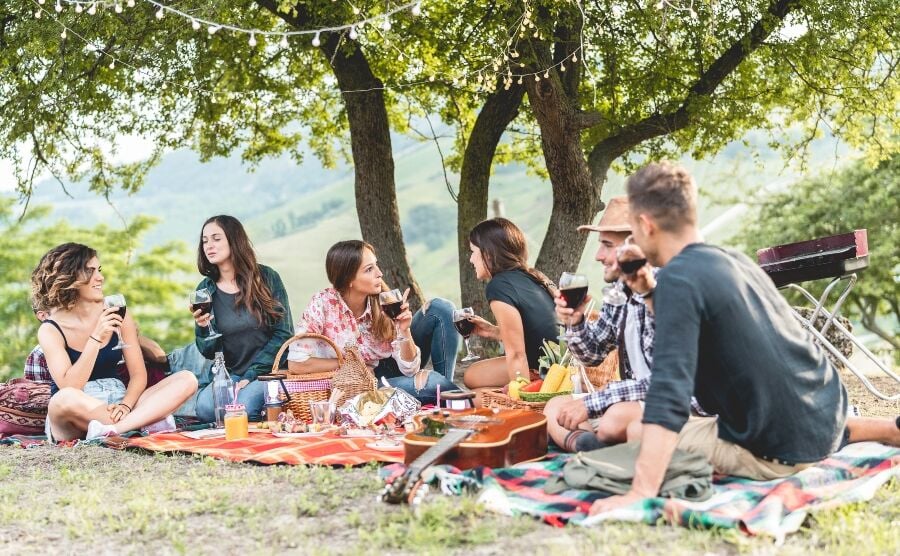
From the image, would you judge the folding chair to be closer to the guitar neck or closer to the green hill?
the guitar neck

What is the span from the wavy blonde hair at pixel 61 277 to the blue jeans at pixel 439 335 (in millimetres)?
2111

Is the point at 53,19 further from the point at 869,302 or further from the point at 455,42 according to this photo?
the point at 869,302

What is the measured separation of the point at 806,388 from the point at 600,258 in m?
1.00

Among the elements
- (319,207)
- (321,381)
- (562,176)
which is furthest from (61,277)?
(319,207)

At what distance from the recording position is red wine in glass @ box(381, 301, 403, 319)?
5297 mm

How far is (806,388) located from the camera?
10.8ft

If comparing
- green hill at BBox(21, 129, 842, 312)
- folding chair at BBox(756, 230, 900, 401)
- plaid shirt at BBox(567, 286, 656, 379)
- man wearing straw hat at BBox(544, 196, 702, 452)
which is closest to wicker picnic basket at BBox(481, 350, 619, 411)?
man wearing straw hat at BBox(544, 196, 702, 452)

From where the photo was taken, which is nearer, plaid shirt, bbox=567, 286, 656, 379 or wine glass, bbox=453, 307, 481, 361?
plaid shirt, bbox=567, 286, 656, 379

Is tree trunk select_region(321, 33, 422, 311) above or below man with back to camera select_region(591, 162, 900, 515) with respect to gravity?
above

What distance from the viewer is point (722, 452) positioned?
11.4ft

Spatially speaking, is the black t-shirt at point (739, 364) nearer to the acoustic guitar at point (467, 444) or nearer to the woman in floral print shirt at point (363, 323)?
the acoustic guitar at point (467, 444)

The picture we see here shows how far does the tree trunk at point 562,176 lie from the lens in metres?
8.14

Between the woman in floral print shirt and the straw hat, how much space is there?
192 centimetres

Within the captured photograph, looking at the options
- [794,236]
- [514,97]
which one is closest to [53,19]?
[514,97]
